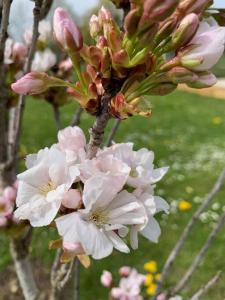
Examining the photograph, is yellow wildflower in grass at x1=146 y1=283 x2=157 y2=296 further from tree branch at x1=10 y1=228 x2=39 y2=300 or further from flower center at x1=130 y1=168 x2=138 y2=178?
flower center at x1=130 y1=168 x2=138 y2=178

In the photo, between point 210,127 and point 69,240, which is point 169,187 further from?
point 69,240

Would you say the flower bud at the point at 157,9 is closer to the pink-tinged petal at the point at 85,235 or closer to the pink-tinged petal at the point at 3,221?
the pink-tinged petal at the point at 85,235

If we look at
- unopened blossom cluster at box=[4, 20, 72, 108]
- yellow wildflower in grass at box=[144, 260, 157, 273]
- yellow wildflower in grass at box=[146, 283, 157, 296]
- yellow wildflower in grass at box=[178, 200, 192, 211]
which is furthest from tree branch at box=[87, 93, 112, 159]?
yellow wildflower in grass at box=[178, 200, 192, 211]

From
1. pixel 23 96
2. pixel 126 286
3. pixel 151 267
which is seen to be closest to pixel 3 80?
pixel 23 96

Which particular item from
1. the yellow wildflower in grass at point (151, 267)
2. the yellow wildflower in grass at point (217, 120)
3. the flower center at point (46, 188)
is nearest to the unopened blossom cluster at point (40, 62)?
the flower center at point (46, 188)

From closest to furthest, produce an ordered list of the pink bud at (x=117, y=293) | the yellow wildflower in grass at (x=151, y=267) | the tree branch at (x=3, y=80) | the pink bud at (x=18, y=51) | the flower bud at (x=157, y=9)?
the flower bud at (x=157, y=9)
the tree branch at (x=3, y=80)
the pink bud at (x=18, y=51)
the pink bud at (x=117, y=293)
the yellow wildflower in grass at (x=151, y=267)
